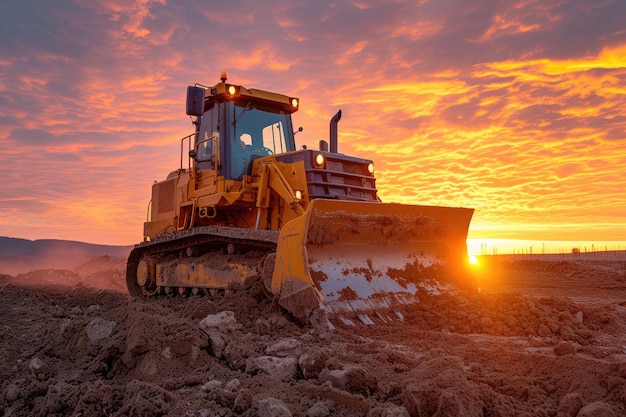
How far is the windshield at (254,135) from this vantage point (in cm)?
850

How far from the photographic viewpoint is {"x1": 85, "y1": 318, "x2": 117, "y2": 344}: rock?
4.65 m

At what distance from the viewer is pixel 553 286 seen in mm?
13977

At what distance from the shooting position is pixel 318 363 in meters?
3.61

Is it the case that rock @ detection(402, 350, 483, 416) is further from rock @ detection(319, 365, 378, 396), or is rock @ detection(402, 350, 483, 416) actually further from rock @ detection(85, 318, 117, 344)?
rock @ detection(85, 318, 117, 344)

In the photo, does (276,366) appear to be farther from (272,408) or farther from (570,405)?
(570,405)

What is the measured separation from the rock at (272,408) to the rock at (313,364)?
2.00 feet

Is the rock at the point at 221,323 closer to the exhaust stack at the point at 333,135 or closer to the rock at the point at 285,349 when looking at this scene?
the rock at the point at 285,349

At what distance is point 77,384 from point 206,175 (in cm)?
525

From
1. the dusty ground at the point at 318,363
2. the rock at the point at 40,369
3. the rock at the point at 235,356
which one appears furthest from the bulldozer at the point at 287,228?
the rock at the point at 40,369

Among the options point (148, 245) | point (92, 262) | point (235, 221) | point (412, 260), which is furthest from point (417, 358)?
point (92, 262)

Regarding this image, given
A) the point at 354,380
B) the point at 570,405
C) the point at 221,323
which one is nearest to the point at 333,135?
the point at 221,323

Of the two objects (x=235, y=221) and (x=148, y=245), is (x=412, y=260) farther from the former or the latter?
(x=148, y=245)

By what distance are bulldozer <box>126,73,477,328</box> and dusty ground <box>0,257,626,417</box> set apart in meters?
0.45

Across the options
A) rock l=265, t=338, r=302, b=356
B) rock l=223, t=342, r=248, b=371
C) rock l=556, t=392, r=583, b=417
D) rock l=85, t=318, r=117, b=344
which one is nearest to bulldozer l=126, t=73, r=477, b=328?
rock l=265, t=338, r=302, b=356
